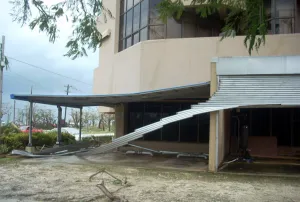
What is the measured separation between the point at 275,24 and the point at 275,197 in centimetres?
1163

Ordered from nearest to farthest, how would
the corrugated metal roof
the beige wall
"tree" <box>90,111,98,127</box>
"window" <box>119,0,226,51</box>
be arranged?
the corrugated metal roof < the beige wall < "window" <box>119,0,226,51</box> < "tree" <box>90,111,98,127</box>

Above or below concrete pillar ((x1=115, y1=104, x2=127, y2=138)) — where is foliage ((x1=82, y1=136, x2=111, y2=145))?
below

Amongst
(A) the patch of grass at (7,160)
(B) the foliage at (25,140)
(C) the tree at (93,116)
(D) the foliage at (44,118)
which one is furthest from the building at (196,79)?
(C) the tree at (93,116)

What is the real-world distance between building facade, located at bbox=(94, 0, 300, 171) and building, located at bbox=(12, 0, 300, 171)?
0.05 meters

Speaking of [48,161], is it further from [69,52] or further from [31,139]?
[69,52]

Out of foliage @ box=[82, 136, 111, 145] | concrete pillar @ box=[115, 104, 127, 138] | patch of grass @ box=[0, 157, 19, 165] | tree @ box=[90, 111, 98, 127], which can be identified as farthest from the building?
tree @ box=[90, 111, 98, 127]

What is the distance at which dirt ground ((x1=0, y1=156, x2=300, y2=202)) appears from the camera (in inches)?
334

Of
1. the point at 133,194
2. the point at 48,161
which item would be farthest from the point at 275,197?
the point at 48,161

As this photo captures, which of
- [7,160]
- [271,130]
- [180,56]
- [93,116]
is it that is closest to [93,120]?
[93,116]

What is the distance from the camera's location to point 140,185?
9.88 m

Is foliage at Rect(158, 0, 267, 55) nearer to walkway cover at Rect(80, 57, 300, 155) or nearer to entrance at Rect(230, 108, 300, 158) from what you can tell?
walkway cover at Rect(80, 57, 300, 155)

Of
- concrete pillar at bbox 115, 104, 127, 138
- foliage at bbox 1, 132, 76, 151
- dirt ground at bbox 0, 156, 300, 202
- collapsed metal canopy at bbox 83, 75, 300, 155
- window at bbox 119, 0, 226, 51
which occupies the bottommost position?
dirt ground at bbox 0, 156, 300, 202

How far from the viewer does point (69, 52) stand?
22.2 ft

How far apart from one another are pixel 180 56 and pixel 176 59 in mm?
250
